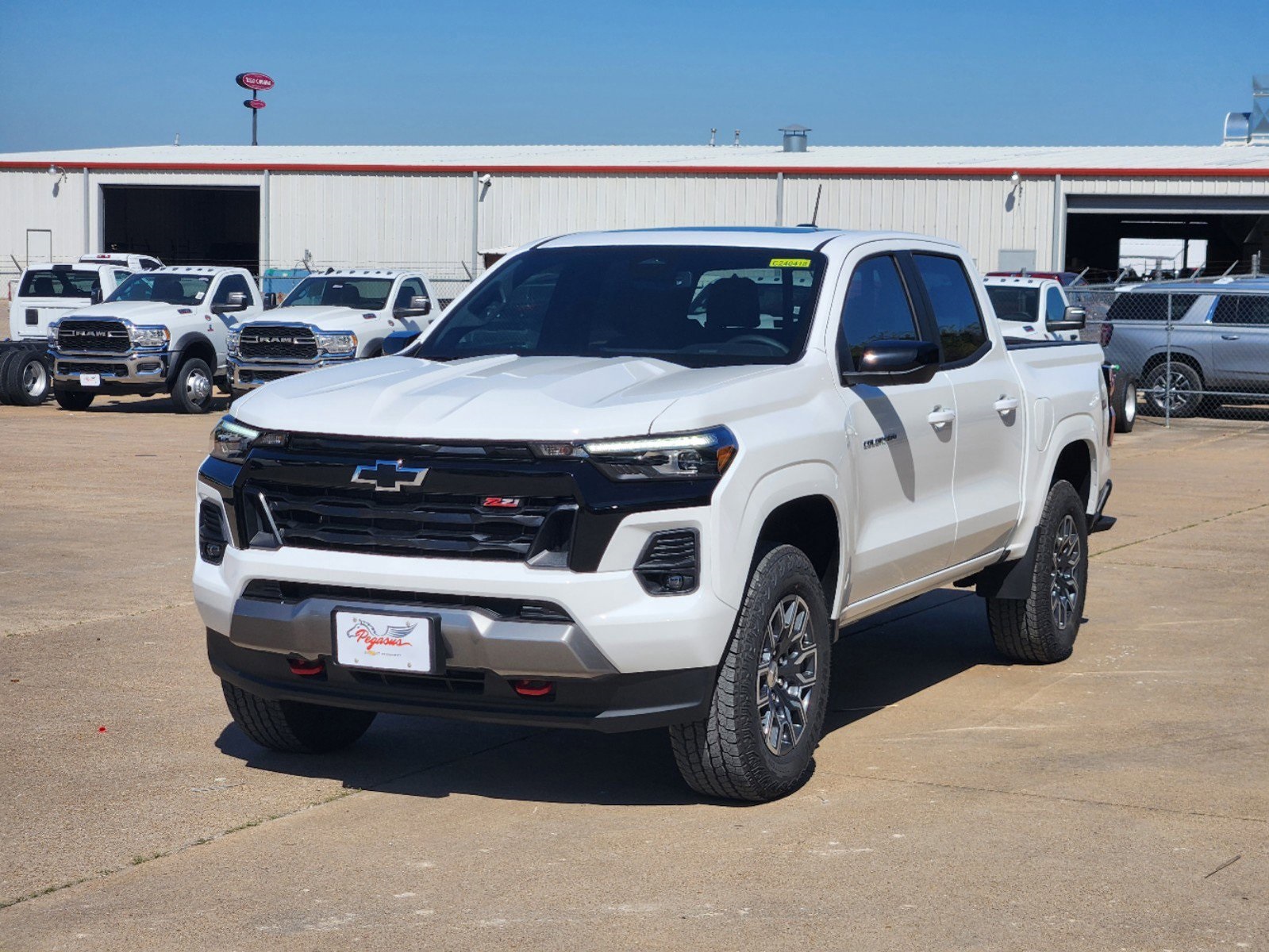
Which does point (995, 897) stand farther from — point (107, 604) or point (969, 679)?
point (107, 604)

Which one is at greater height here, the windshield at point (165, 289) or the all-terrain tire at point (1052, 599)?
the windshield at point (165, 289)

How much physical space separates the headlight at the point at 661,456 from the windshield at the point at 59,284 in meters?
23.2

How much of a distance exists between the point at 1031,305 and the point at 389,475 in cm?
1730

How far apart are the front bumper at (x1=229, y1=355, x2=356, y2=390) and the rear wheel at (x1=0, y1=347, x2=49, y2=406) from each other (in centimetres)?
321

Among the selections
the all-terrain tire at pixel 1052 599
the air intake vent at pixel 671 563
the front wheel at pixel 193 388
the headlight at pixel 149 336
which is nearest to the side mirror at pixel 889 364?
the air intake vent at pixel 671 563

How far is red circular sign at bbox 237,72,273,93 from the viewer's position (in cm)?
7188

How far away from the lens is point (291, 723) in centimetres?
609

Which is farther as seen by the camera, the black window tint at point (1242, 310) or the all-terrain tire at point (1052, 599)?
the black window tint at point (1242, 310)

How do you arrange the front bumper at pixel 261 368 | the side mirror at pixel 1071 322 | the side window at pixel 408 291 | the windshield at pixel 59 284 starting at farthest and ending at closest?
1. the windshield at pixel 59 284
2. the side window at pixel 408 291
3. the front bumper at pixel 261 368
4. the side mirror at pixel 1071 322

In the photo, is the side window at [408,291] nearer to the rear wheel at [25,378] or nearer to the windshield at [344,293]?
the windshield at [344,293]

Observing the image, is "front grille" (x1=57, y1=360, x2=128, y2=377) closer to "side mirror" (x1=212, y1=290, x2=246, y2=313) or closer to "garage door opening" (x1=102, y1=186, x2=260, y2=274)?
"side mirror" (x1=212, y1=290, x2=246, y2=313)

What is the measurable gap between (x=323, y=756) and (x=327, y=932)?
190 cm

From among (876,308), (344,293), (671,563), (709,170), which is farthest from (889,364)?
(709,170)

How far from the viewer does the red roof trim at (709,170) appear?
37.0m
